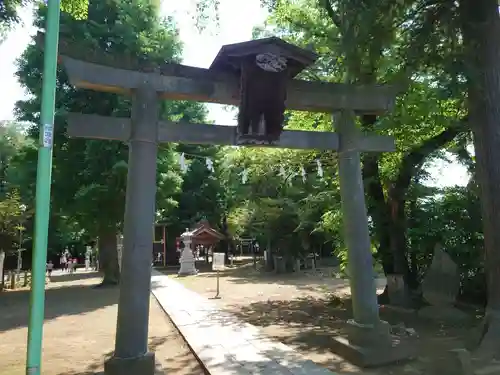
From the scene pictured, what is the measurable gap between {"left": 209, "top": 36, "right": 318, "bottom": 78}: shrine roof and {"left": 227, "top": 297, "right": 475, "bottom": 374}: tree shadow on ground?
177 inches

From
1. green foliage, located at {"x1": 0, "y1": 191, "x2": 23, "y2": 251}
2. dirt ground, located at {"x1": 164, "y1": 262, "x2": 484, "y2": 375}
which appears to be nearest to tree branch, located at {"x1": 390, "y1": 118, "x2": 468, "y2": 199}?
dirt ground, located at {"x1": 164, "y1": 262, "x2": 484, "y2": 375}

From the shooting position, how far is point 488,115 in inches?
265

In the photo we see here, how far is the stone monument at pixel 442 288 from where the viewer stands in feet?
30.6

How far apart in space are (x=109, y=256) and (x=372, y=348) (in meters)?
14.8

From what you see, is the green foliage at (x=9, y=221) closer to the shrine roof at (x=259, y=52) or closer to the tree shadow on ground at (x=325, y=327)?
the tree shadow on ground at (x=325, y=327)

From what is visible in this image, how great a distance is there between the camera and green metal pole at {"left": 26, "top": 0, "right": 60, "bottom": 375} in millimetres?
2996

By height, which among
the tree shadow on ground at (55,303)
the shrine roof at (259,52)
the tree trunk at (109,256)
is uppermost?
the shrine roof at (259,52)

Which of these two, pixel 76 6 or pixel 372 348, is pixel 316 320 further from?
pixel 76 6

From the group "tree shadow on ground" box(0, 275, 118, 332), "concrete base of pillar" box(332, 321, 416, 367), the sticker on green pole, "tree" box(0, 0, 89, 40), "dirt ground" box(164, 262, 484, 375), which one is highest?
"tree" box(0, 0, 89, 40)

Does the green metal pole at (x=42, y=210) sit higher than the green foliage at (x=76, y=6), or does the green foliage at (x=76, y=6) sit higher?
the green foliage at (x=76, y=6)

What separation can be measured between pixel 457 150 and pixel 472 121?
367 centimetres

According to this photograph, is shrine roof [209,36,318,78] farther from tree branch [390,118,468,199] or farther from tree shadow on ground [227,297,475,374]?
tree branch [390,118,468,199]

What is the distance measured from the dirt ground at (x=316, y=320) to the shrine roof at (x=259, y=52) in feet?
15.3

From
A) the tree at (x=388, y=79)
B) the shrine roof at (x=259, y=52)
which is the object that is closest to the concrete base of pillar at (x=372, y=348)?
the tree at (x=388, y=79)
